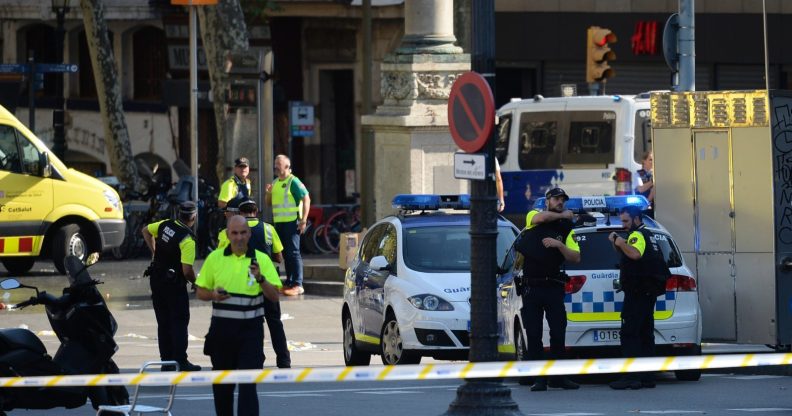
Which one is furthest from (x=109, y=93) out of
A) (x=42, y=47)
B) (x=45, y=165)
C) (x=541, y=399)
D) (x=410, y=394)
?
(x=541, y=399)

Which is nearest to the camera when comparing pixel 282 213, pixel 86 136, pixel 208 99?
pixel 282 213

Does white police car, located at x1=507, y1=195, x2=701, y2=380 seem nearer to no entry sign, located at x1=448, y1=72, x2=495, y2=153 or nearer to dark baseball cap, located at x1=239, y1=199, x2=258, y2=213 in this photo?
dark baseball cap, located at x1=239, y1=199, x2=258, y2=213

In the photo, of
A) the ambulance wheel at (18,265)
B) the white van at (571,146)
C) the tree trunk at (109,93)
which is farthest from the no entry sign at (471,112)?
the tree trunk at (109,93)

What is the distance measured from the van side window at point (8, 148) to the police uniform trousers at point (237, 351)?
14.9 metres

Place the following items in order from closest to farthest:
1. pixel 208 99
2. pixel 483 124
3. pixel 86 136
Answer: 1. pixel 483 124
2. pixel 208 99
3. pixel 86 136

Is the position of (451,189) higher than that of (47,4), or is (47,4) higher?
(47,4)

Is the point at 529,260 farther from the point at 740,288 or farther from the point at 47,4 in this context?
the point at 47,4

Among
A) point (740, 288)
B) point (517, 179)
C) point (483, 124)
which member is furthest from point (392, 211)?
point (483, 124)

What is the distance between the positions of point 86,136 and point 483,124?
29679mm

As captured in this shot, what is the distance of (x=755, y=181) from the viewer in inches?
623

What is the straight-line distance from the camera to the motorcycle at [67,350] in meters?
11.1

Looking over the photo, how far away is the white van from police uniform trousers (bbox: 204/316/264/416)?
1423cm

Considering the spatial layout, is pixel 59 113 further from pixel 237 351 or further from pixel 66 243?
pixel 237 351

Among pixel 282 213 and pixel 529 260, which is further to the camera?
pixel 282 213
